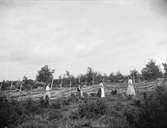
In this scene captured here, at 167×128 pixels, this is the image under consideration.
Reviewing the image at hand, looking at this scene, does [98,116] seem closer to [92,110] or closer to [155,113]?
[92,110]

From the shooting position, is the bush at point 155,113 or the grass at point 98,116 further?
the grass at point 98,116

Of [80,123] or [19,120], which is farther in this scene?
[19,120]

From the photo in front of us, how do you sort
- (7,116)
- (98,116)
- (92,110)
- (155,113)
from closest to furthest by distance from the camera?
(155,113), (7,116), (98,116), (92,110)

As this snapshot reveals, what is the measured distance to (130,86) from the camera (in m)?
20.4

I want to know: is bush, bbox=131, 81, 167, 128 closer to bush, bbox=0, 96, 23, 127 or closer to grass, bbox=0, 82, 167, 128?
grass, bbox=0, 82, 167, 128

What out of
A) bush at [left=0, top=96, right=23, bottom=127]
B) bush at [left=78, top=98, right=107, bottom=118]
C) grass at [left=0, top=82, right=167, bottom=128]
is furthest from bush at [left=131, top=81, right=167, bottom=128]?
bush at [left=0, top=96, right=23, bottom=127]

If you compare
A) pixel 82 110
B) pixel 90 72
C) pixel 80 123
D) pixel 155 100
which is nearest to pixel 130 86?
pixel 82 110

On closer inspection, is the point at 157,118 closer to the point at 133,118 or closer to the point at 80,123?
the point at 133,118

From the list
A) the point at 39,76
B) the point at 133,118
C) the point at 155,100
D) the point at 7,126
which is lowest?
the point at 7,126

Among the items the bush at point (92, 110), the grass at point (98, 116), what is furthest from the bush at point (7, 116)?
the bush at point (92, 110)

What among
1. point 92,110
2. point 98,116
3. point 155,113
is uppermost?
point 155,113

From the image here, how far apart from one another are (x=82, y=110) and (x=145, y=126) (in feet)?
20.7

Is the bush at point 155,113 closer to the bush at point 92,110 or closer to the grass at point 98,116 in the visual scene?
the grass at point 98,116

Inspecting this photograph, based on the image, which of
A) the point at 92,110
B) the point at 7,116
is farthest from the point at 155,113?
the point at 7,116
